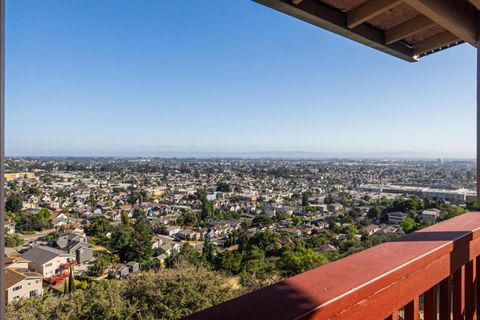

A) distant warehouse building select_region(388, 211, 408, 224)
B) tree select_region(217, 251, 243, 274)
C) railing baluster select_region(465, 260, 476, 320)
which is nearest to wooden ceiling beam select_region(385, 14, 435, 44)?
railing baluster select_region(465, 260, 476, 320)

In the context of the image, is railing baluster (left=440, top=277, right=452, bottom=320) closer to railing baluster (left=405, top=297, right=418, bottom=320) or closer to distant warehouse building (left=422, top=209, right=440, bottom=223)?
railing baluster (left=405, top=297, right=418, bottom=320)

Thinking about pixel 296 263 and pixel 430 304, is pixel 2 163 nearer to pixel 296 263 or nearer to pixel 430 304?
pixel 430 304

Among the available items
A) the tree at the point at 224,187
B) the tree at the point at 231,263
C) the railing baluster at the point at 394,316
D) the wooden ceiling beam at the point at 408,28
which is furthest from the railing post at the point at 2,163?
the tree at the point at 224,187

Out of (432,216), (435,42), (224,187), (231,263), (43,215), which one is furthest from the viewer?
(224,187)

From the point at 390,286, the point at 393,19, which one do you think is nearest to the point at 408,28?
the point at 393,19

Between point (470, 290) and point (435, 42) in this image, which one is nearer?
point (470, 290)

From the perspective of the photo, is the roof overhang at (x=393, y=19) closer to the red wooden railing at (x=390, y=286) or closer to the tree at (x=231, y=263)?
the red wooden railing at (x=390, y=286)

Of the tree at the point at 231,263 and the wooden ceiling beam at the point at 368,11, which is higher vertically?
the wooden ceiling beam at the point at 368,11
